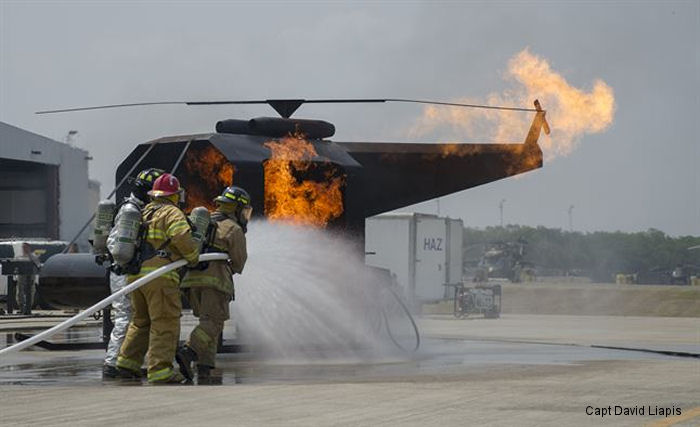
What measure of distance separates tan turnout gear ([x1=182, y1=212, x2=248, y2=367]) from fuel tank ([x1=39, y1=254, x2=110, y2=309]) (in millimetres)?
2930

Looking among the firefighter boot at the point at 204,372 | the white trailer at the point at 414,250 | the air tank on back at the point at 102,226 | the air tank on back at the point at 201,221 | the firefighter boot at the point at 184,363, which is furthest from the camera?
the white trailer at the point at 414,250

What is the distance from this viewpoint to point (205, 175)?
1828cm

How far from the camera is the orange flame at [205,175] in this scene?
18.1 meters

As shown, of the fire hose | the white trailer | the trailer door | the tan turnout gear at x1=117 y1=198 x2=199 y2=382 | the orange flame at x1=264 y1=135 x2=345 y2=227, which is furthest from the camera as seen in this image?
the trailer door

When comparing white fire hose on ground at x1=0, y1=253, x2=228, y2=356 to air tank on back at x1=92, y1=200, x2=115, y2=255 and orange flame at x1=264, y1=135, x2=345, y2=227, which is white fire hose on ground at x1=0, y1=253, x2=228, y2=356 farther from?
orange flame at x1=264, y1=135, x2=345, y2=227

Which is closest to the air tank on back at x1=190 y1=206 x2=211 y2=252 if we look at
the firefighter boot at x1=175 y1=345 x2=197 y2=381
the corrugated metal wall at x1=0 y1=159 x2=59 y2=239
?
the firefighter boot at x1=175 y1=345 x2=197 y2=381

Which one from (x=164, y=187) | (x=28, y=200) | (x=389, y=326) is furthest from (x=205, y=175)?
(x=28, y=200)

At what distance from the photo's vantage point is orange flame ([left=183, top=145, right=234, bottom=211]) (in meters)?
18.1

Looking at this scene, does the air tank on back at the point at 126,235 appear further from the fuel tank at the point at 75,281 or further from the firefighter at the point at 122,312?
the fuel tank at the point at 75,281

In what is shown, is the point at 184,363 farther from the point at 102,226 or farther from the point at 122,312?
the point at 102,226

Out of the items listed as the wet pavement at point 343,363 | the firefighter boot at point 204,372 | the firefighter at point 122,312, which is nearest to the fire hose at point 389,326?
the wet pavement at point 343,363

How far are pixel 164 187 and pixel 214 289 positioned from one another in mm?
1531

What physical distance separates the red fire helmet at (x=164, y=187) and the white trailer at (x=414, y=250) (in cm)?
2786

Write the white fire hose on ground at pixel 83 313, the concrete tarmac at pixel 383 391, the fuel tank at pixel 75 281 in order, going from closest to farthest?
1. the concrete tarmac at pixel 383 391
2. the white fire hose on ground at pixel 83 313
3. the fuel tank at pixel 75 281
